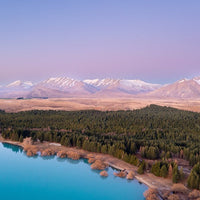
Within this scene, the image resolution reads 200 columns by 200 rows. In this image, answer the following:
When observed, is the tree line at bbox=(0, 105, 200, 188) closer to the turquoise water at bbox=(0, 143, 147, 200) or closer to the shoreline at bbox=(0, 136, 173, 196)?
the shoreline at bbox=(0, 136, 173, 196)

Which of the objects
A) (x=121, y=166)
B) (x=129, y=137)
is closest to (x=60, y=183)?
(x=121, y=166)

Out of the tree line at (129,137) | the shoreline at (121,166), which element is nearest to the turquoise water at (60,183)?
the shoreline at (121,166)

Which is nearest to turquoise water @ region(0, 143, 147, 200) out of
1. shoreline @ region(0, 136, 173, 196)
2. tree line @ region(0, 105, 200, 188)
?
Answer: shoreline @ region(0, 136, 173, 196)

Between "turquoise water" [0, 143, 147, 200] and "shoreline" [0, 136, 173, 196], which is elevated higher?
"shoreline" [0, 136, 173, 196]

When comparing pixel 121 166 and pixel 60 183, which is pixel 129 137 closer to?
pixel 121 166

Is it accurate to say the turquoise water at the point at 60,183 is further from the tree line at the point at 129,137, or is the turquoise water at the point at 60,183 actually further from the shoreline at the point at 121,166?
the tree line at the point at 129,137
